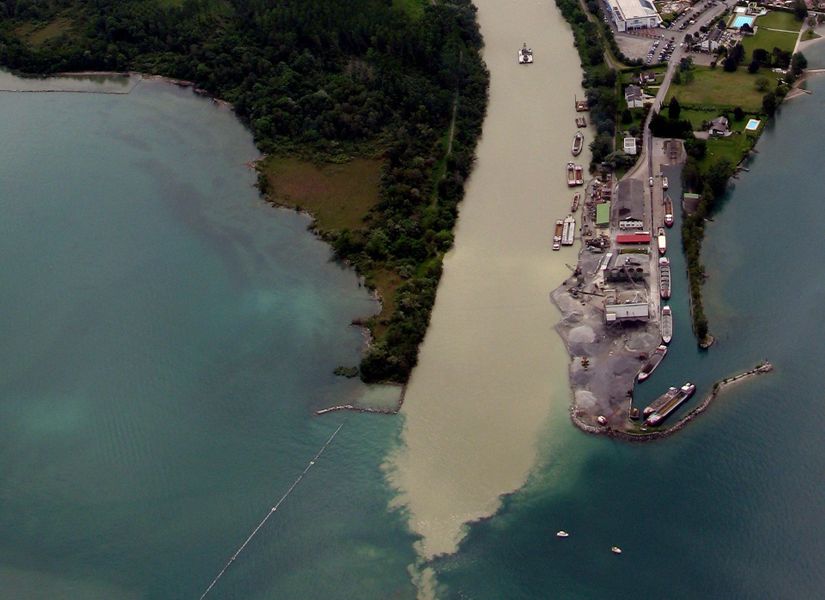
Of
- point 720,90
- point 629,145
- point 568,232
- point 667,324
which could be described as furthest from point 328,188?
point 720,90

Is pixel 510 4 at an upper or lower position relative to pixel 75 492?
upper

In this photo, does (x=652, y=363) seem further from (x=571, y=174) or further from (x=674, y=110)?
(x=674, y=110)

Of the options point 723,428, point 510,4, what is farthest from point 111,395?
point 510,4

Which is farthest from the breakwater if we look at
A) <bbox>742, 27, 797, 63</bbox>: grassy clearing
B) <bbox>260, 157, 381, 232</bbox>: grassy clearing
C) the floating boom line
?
<bbox>742, 27, 797, 63</bbox>: grassy clearing

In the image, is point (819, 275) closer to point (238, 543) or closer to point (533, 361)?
point (533, 361)

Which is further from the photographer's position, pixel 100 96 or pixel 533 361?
pixel 100 96

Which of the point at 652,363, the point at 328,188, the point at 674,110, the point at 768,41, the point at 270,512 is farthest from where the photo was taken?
the point at 768,41

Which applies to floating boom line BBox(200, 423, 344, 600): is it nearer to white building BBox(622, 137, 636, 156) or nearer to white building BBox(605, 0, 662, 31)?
white building BBox(622, 137, 636, 156)

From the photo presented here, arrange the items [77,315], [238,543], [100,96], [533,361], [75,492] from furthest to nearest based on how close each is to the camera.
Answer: [100,96] → [77,315] → [533,361] → [75,492] → [238,543]
